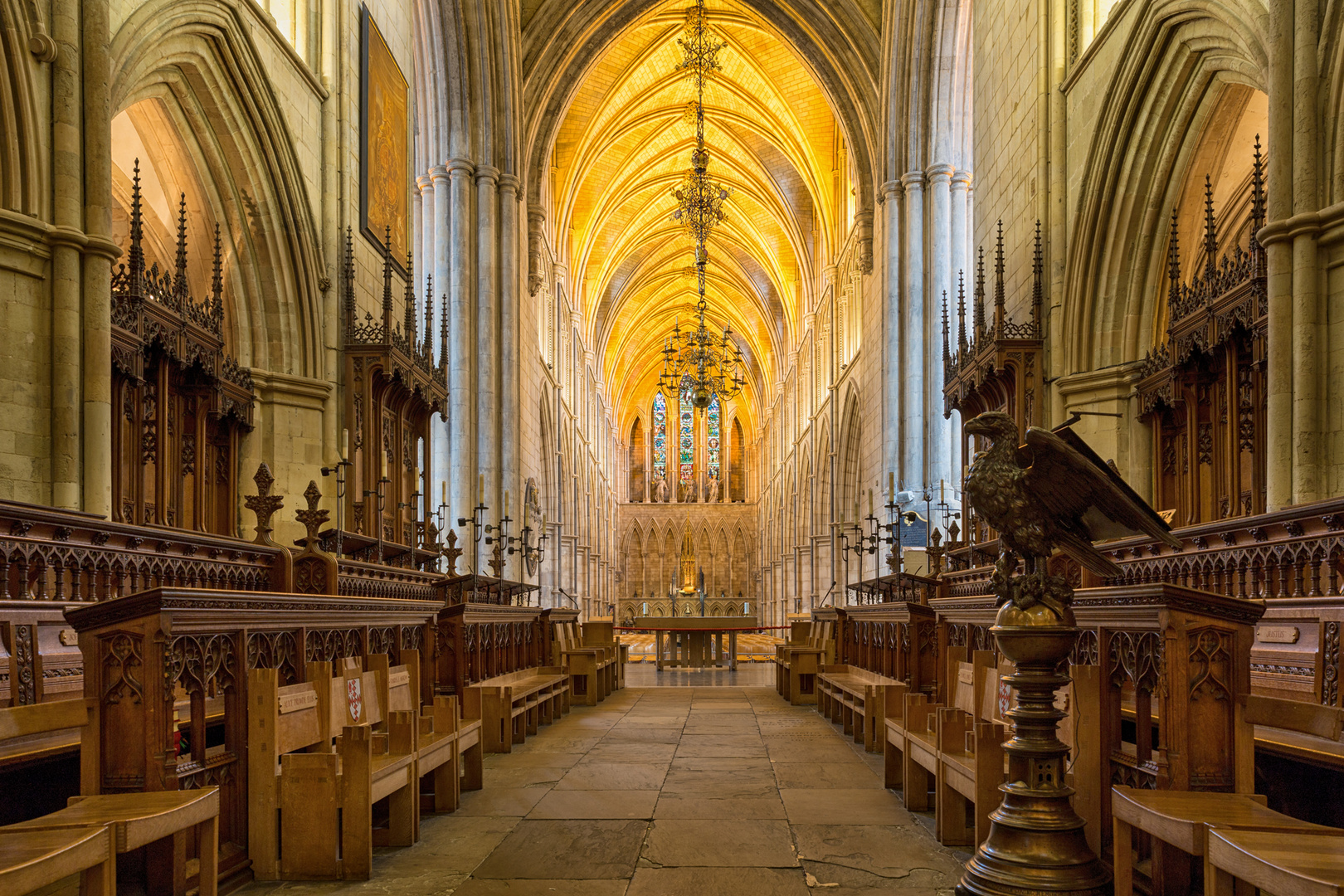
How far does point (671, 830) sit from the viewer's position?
4570 mm

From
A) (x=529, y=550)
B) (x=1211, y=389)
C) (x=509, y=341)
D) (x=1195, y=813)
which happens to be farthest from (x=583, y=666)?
(x=1195, y=813)

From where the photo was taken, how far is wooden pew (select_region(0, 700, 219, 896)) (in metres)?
2.21

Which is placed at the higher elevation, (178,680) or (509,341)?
(509,341)

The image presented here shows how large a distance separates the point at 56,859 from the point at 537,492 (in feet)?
63.6

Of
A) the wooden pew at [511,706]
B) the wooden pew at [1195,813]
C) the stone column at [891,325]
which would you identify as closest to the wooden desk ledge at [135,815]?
the wooden pew at [1195,813]

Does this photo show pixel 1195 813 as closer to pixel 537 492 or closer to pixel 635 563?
pixel 537 492

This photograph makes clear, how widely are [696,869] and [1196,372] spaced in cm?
618

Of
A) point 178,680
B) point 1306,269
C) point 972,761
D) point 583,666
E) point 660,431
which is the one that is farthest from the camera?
point 660,431

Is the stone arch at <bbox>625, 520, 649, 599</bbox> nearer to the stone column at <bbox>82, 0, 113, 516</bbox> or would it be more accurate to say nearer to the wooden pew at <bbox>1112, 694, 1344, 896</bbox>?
the stone column at <bbox>82, 0, 113, 516</bbox>

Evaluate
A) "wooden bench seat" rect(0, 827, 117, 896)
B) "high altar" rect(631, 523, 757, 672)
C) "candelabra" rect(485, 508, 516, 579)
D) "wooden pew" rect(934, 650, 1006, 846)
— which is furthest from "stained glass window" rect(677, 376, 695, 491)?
"wooden bench seat" rect(0, 827, 117, 896)

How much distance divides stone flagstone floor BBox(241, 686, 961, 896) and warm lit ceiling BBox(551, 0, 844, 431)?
16.4 m

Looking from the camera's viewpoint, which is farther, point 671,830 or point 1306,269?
point 1306,269

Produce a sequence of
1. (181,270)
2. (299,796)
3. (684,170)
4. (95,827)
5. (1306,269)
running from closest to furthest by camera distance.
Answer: (95,827) < (299,796) < (1306,269) < (181,270) < (684,170)

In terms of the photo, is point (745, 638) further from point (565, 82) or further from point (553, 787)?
point (553, 787)
